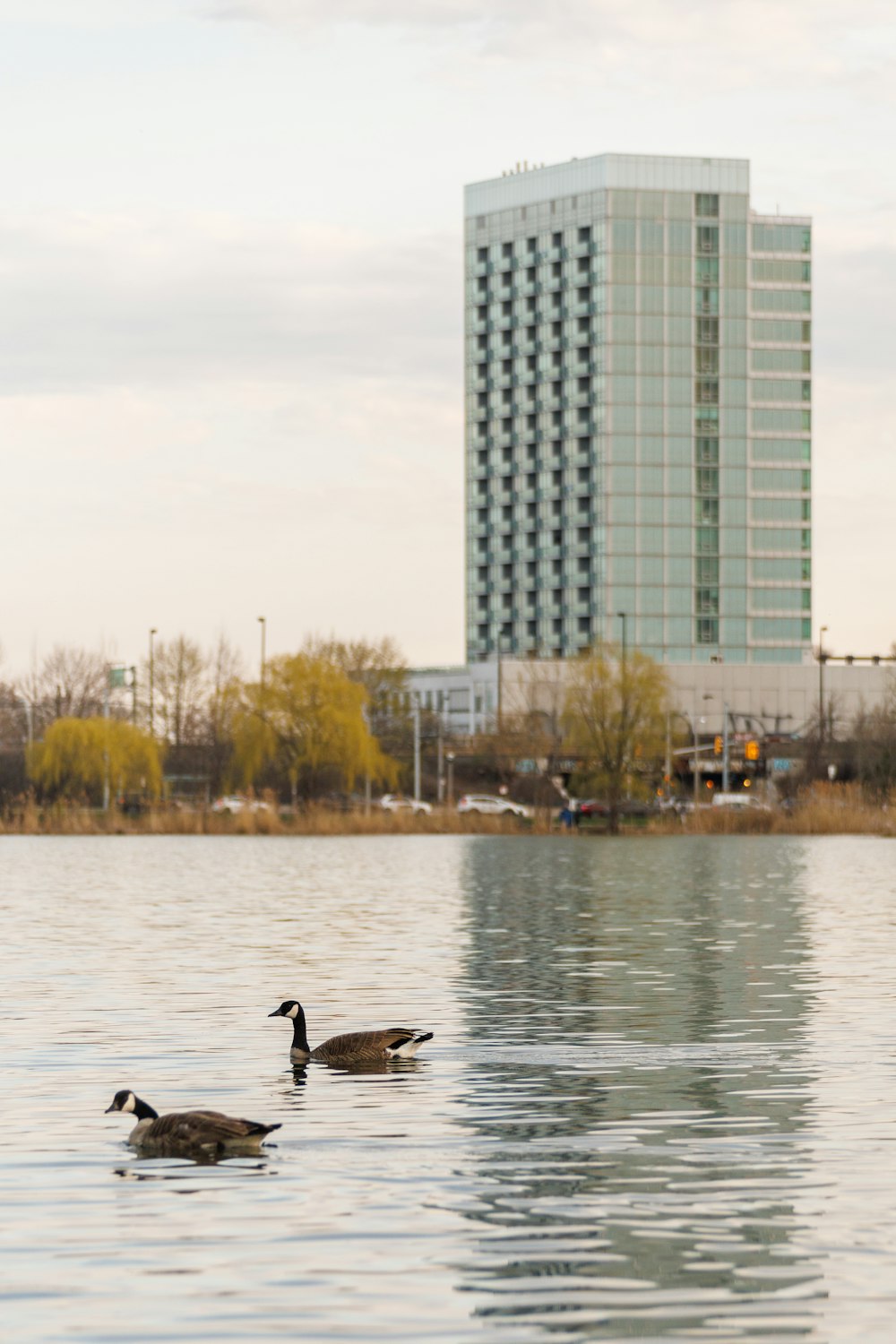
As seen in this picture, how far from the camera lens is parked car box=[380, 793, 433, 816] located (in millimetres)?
118938

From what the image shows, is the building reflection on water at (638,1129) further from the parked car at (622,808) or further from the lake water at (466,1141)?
the parked car at (622,808)

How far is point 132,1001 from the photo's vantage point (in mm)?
25875

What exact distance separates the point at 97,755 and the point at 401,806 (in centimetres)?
1761

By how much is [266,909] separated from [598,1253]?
1334 inches

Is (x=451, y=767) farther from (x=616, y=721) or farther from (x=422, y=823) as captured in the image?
(x=422, y=823)

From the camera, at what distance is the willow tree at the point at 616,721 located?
108250 mm

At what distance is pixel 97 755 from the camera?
115812 mm

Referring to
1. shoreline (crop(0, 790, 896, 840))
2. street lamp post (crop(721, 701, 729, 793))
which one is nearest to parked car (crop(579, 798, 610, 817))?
shoreline (crop(0, 790, 896, 840))

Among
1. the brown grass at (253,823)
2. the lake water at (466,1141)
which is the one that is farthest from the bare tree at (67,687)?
the lake water at (466,1141)

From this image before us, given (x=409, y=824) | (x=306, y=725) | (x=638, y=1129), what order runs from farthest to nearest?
1. (x=306, y=725)
2. (x=409, y=824)
3. (x=638, y=1129)

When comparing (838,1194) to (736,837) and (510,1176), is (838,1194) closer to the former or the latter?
(510,1176)

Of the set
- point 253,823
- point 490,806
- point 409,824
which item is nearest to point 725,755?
point 490,806

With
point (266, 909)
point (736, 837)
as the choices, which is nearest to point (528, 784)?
Result: point (736, 837)

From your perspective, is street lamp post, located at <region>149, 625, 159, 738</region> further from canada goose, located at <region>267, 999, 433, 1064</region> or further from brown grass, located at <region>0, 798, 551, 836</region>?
canada goose, located at <region>267, 999, 433, 1064</region>
